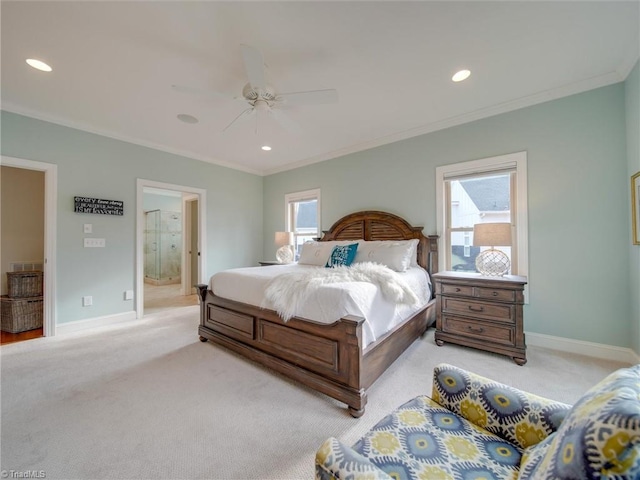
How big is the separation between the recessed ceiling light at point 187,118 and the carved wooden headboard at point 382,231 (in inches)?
99.6

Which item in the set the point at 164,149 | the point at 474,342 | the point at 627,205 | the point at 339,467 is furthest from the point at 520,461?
the point at 164,149

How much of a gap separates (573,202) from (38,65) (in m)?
5.26

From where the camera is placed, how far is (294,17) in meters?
1.81

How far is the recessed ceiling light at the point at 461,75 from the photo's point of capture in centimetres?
240

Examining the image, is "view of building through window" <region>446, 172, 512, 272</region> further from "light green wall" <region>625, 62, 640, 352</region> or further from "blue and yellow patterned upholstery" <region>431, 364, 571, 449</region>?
"blue and yellow patterned upholstery" <region>431, 364, 571, 449</region>

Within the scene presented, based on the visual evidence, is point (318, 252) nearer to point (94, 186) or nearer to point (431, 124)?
point (431, 124)

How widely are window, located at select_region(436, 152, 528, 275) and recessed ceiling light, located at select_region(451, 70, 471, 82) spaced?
1066 millimetres

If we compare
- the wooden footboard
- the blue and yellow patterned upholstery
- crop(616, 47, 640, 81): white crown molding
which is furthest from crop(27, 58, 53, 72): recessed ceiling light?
crop(616, 47, 640, 81): white crown molding

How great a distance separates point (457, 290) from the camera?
2.78 m

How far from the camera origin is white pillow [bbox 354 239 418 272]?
3109 millimetres

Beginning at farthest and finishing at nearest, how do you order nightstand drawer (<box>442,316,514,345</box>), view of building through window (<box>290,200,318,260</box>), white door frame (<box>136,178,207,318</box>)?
view of building through window (<box>290,200,318,260</box>), white door frame (<box>136,178,207,318</box>), nightstand drawer (<box>442,316,514,345</box>)

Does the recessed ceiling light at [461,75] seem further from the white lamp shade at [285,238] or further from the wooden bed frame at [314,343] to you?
the white lamp shade at [285,238]

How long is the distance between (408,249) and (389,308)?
122 cm

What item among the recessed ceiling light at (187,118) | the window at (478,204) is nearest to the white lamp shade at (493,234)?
the window at (478,204)
